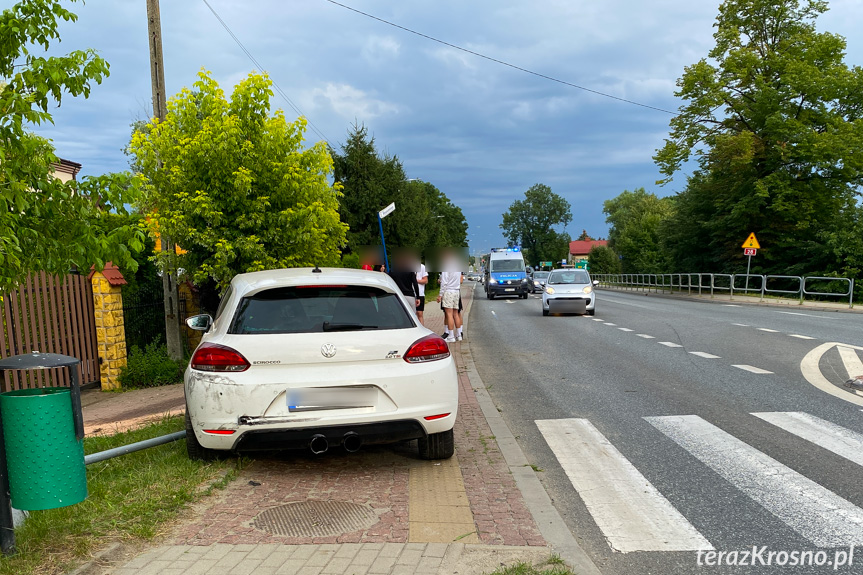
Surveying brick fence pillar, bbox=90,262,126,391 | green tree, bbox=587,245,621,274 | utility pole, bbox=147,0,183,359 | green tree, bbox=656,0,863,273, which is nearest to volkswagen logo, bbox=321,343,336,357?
utility pole, bbox=147,0,183,359

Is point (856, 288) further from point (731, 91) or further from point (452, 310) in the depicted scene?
point (452, 310)

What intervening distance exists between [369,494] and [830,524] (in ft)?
9.03

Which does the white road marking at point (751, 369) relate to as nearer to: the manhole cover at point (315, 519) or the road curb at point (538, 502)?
the road curb at point (538, 502)

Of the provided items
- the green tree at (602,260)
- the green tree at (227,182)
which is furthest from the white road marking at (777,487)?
the green tree at (602,260)

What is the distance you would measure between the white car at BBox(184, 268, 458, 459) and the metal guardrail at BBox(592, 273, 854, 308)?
66.4ft

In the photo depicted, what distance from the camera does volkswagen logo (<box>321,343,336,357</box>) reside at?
4.49 m

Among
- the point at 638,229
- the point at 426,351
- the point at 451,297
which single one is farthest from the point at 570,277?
the point at 638,229

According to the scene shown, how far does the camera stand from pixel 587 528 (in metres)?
3.82

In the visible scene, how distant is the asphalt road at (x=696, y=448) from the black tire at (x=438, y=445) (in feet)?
2.35

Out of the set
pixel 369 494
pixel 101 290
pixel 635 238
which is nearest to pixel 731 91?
pixel 101 290

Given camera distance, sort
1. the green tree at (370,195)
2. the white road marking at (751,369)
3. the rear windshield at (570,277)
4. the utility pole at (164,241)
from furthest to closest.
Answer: the green tree at (370,195) < the rear windshield at (570,277) < the utility pole at (164,241) < the white road marking at (751,369)

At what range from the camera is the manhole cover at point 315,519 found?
12.1 feet

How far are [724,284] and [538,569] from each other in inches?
1247

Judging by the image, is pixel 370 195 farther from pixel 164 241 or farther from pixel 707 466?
pixel 707 466
